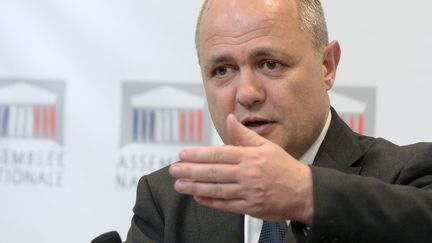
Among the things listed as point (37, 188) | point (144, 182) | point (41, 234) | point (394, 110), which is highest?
point (394, 110)

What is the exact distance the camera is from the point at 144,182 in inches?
71.4

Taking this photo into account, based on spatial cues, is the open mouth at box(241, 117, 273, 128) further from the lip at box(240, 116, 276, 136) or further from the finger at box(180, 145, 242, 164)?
the finger at box(180, 145, 242, 164)

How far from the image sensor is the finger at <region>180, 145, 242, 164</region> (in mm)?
1104

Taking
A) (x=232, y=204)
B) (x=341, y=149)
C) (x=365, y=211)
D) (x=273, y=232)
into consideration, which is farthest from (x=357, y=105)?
(x=232, y=204)

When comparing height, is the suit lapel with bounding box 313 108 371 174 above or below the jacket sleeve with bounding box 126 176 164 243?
above

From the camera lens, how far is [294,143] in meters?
1.60

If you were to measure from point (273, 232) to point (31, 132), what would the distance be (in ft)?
5.02

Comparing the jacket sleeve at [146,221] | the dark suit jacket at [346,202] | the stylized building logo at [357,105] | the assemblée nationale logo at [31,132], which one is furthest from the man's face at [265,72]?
the assemblée nationale logo at [31,132]

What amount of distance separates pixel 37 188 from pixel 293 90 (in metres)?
1.52

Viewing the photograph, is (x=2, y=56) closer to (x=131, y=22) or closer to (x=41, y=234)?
(x=131, y=22)

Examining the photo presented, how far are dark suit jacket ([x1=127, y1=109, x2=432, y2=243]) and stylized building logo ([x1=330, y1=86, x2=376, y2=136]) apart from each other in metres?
0.57

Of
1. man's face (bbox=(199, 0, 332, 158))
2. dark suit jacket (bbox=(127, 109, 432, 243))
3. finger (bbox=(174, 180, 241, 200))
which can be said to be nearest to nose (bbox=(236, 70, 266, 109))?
man's face (bbox=(199, 0, 332, 158))

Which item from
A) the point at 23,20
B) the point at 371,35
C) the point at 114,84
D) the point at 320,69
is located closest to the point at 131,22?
the point at 114,84

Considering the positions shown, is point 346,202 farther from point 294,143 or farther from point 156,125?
point 156,125
